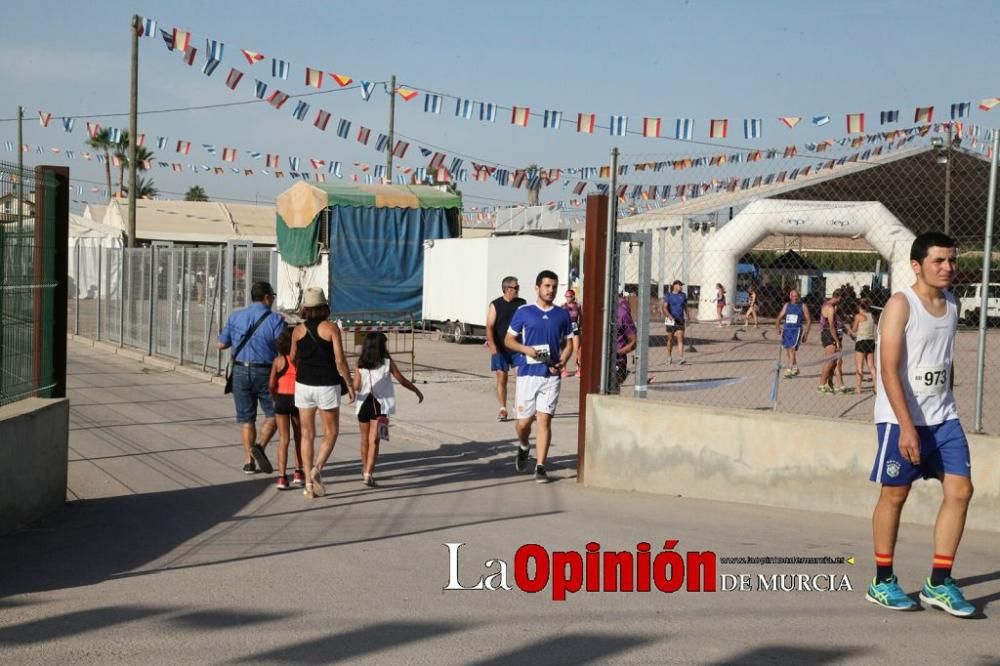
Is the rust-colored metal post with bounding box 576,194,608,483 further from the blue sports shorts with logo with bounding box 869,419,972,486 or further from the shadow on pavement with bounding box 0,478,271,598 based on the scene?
the blue sports shorts with logo with bounding box 869,419,972,486

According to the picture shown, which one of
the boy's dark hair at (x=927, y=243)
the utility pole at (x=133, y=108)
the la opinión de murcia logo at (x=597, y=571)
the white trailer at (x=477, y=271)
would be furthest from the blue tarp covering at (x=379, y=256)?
the boy's dark hair at (x=927, y=243)

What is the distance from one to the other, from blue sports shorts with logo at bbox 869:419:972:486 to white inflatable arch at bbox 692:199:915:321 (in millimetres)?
4984

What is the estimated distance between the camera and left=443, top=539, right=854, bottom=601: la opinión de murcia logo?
6.18 meters

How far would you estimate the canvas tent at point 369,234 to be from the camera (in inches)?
1147

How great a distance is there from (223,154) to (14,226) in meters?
26.0

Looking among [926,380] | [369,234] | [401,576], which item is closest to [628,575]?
[401,576]

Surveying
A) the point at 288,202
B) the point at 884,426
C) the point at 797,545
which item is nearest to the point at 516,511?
the point at 797,545

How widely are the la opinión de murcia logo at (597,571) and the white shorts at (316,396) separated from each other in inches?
96.1

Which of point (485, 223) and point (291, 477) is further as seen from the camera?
point (485, 223)

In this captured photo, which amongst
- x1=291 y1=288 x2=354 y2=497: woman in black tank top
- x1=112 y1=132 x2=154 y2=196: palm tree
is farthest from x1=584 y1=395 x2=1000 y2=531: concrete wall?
x1=112 y1=132 x2=154 y2=196: palm tree

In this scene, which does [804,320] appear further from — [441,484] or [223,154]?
[223,154]

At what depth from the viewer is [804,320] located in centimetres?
1566

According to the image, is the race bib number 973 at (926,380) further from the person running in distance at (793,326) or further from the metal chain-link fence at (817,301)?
the person running in distance at (793,326)

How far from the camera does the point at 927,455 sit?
5711 mm
